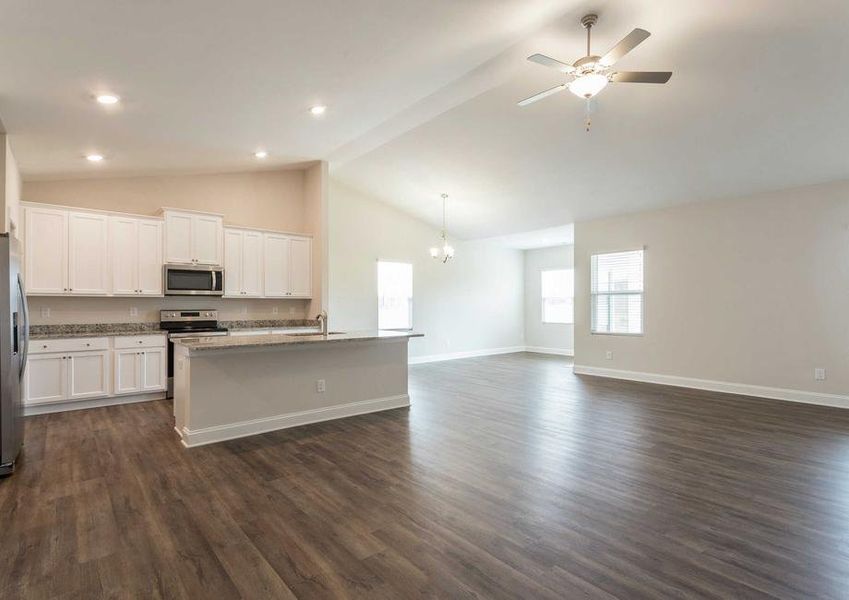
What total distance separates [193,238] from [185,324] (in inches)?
45.9

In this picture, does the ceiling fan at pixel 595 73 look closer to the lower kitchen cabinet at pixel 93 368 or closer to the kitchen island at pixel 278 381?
the kitchen island at pixel 278 381

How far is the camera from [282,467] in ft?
11.0

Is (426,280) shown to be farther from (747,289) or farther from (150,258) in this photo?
(747,289)

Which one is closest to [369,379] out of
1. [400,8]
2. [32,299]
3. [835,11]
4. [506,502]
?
[506,502]

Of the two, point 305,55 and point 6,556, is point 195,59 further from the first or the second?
point 6,556

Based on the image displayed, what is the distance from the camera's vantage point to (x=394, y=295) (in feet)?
28.9

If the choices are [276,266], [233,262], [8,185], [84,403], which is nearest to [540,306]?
[276,266]

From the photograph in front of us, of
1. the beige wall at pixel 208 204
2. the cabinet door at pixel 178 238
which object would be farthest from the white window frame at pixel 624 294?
the cabinet door at pixel 178 238

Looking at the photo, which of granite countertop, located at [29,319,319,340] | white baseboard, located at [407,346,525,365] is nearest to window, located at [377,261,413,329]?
white baseboard, located at [407,346,525,365]

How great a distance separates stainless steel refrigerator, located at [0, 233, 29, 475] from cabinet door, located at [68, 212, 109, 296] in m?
2.11

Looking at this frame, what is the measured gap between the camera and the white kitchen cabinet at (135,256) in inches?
216

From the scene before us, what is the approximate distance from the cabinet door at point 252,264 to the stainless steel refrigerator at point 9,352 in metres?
3.16

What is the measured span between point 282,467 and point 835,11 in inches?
198

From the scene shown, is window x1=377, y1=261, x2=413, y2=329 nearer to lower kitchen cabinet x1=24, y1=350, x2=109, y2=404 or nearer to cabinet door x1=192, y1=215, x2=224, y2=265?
cabinet door x1=192, y1=215, x2=224, y2=265
